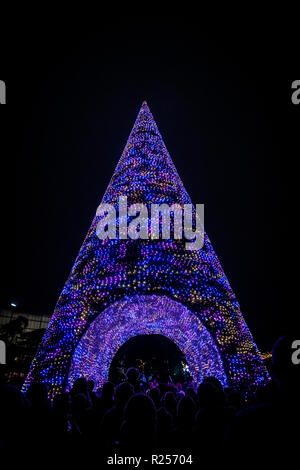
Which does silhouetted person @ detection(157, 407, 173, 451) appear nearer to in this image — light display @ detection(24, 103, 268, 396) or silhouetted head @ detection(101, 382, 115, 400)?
silhouetted head @ detection(101, 382, 115, 400)

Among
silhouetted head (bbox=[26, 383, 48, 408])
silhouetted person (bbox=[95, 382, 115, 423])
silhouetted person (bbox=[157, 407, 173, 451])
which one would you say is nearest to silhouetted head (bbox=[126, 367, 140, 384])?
silhouetted person (bbox=[95, 382, 115, 423])

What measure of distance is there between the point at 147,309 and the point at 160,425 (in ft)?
14.2

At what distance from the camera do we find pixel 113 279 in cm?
628

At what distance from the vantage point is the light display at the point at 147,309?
549 centimetres

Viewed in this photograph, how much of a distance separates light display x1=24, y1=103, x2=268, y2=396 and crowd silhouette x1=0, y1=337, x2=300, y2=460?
115 inches

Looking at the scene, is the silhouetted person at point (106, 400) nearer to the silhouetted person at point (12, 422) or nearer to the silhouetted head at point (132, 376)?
the silhouetted head at point (132, 376)

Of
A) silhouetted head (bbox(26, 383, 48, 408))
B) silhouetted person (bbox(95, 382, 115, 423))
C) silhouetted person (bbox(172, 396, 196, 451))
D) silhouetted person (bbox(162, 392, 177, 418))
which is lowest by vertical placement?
silhouetted person (bbox(162, 392, 177, 418))

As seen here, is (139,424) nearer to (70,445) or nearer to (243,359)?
(70,445)

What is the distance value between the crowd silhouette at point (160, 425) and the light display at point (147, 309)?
292 centimetres

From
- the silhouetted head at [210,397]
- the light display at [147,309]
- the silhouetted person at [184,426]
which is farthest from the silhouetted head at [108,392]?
the light display at [147,309]

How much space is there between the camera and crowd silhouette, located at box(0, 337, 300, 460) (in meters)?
1.21

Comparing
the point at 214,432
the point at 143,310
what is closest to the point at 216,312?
the point at 143,310

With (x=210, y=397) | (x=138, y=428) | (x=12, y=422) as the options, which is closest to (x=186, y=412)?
(x=210, y=397)

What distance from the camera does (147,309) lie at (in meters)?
6.82
